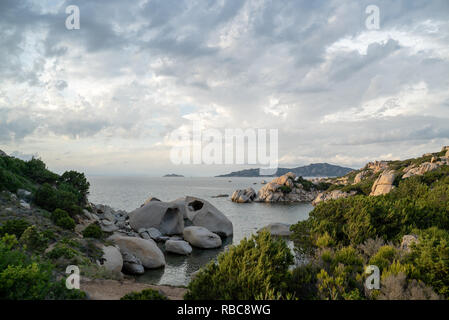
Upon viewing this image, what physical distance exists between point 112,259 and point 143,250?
3.42 m

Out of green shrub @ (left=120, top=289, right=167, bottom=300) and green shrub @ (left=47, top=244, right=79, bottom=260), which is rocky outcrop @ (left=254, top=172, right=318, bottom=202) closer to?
green shrub @ (left=47, top=244, right=79, bottom=260)

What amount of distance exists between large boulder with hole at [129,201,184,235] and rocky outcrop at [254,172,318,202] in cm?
4817

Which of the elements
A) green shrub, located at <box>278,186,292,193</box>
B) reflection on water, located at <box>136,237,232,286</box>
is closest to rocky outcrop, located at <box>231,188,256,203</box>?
green shrub, located at <box>278,186,292,193</box>

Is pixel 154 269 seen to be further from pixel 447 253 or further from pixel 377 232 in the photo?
pixel 447 253

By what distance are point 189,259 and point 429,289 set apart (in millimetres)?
19740

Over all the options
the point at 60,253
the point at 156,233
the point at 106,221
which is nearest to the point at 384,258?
the point at 60,253

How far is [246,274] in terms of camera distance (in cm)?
852

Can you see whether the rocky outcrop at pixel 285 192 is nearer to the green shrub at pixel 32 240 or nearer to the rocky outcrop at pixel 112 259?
the rocky outcrop at pixel 112 259

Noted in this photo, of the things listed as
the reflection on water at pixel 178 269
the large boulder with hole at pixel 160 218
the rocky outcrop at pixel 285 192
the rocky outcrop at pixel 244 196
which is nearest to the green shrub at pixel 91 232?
the reflection on water at pixel 178 269

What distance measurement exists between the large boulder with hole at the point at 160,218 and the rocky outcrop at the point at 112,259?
1303cm

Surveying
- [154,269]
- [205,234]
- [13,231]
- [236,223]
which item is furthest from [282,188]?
[13,231]

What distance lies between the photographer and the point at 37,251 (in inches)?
533

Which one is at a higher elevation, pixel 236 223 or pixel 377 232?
pixel 377 232

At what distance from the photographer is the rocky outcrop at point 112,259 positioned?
58.5 feet
